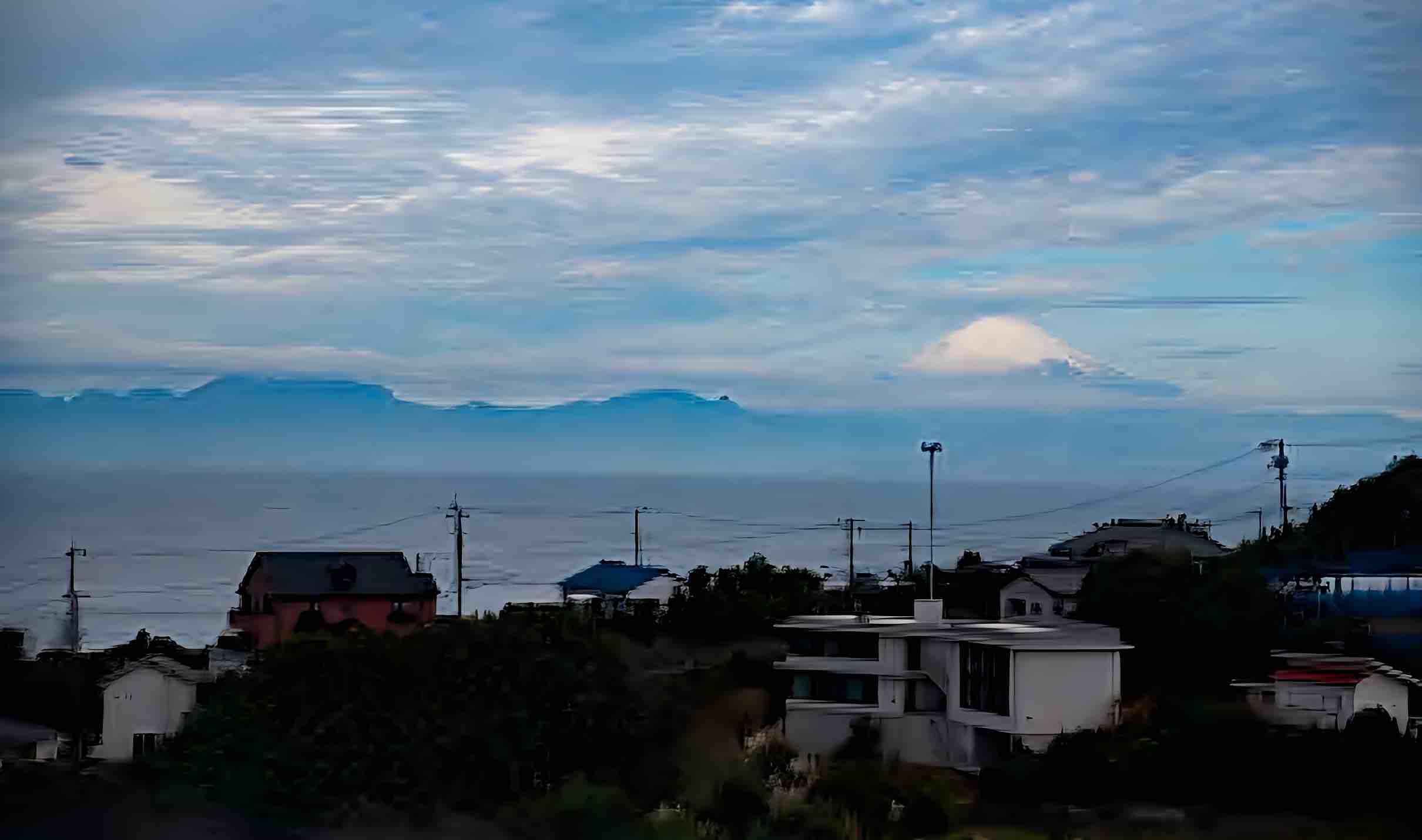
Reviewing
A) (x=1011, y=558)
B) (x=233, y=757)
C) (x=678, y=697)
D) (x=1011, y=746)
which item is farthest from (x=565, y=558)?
(x=233, y=757)

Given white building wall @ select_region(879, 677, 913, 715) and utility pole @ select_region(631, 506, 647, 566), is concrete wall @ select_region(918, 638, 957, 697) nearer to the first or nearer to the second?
white building wall @ select_region(879, 677, 913, 715)

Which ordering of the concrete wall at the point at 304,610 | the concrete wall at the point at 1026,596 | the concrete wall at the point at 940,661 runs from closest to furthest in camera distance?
the concrete wall at the point at 940,661, the concrete wall at the point at 304,610, the concrete wall at the point at 1026,596

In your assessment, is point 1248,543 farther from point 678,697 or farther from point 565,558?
point 678,697

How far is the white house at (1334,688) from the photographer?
42.2ft

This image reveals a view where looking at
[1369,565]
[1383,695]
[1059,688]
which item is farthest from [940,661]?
[1369,565]

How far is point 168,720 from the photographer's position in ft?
40.1

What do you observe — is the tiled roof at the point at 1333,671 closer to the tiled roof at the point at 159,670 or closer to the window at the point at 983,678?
the window at the point at 983,678

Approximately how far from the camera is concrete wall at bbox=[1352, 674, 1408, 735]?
13258 millimetres

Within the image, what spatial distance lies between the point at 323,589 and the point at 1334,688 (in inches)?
417

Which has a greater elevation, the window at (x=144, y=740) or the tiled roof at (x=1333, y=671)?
the tiled roof at (x=1333, y=671)

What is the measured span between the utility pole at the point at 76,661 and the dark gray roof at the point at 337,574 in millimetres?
2234

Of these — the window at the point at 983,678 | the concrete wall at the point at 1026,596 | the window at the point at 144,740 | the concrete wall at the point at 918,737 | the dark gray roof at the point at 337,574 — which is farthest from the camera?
the concrete wall at the point at 1026,596

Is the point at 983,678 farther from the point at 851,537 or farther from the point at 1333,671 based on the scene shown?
the point at 851,537

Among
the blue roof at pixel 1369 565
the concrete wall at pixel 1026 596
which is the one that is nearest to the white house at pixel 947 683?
the concrete wall at pixel 1026 596
